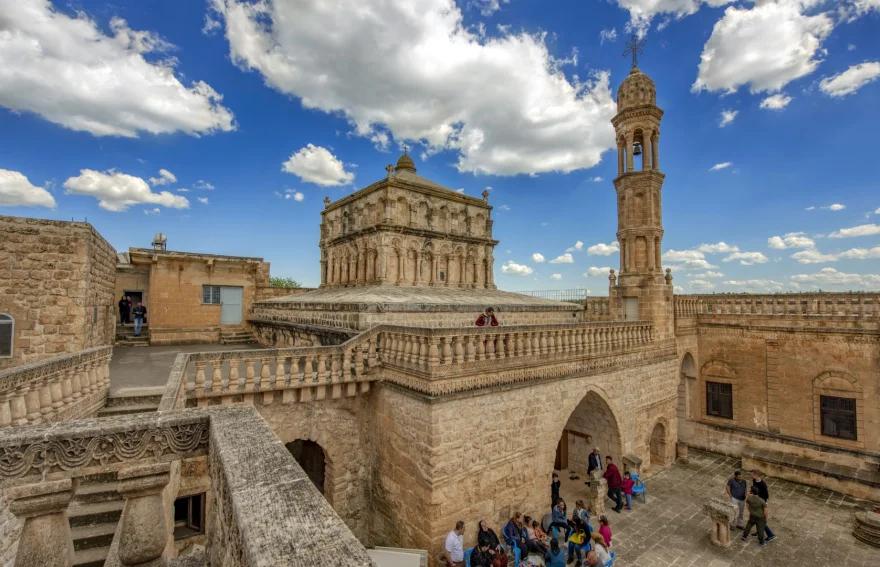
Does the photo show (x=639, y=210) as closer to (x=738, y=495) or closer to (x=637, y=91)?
(x=637, y=91)

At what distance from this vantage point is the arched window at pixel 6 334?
350 inches

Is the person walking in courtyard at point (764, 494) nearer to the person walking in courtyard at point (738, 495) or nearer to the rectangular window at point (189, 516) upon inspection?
the person walking in courtyard at point (738, 495)

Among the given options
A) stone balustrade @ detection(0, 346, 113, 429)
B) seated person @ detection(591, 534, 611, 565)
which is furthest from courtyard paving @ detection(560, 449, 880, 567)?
stone balustrade @ detection(0, 346, 113, 429)

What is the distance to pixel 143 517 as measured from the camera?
2.90 m

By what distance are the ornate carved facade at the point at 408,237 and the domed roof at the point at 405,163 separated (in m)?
0.06

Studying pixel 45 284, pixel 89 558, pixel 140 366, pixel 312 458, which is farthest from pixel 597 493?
pixel 45 284

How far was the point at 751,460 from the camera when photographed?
1486 cm

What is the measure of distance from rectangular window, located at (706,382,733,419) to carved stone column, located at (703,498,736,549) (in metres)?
7.87

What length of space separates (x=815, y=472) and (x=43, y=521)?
19.6 meters

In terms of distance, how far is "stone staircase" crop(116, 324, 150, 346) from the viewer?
16.6m

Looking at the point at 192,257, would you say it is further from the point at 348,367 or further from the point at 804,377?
the point at 804,377

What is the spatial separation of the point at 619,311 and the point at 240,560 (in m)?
16.3

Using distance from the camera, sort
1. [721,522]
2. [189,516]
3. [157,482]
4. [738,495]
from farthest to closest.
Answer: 1. [738,495]
2. [721,522]
3. [189,516]
4. [157,482]

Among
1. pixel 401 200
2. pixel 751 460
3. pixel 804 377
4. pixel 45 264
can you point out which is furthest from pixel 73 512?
pixel 804 377
